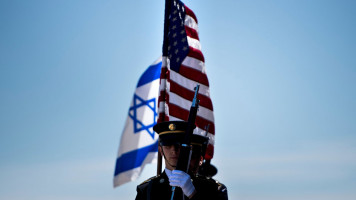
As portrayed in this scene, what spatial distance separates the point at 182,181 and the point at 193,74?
23.2 ft

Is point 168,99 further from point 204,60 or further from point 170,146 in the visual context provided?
point 170,146

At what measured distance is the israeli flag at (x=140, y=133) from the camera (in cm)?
1491

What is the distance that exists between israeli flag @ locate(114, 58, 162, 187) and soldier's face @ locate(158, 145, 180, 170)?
26.3ft

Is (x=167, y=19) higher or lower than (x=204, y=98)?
higher

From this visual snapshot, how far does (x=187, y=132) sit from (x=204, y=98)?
21.3ft

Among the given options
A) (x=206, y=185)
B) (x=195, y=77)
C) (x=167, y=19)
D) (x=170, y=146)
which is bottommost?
(x=206, y=185)

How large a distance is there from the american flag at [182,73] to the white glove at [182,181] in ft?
18.7

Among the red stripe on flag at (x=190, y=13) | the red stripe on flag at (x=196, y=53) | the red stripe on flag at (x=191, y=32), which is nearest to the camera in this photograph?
the red stripe on flag at (x=196, y=53)

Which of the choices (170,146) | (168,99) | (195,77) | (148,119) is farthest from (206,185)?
(148,119)

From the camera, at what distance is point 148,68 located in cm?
1588

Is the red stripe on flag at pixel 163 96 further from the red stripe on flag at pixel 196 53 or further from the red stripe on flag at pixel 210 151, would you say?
the red stripe on flag at pixel 210 151

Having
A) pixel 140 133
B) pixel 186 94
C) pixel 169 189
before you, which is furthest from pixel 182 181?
pixel 140 133

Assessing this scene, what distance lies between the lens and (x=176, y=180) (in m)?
5.89

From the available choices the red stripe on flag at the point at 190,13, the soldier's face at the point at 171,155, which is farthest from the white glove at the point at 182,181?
the red stripe on flag at the point at 190,13
